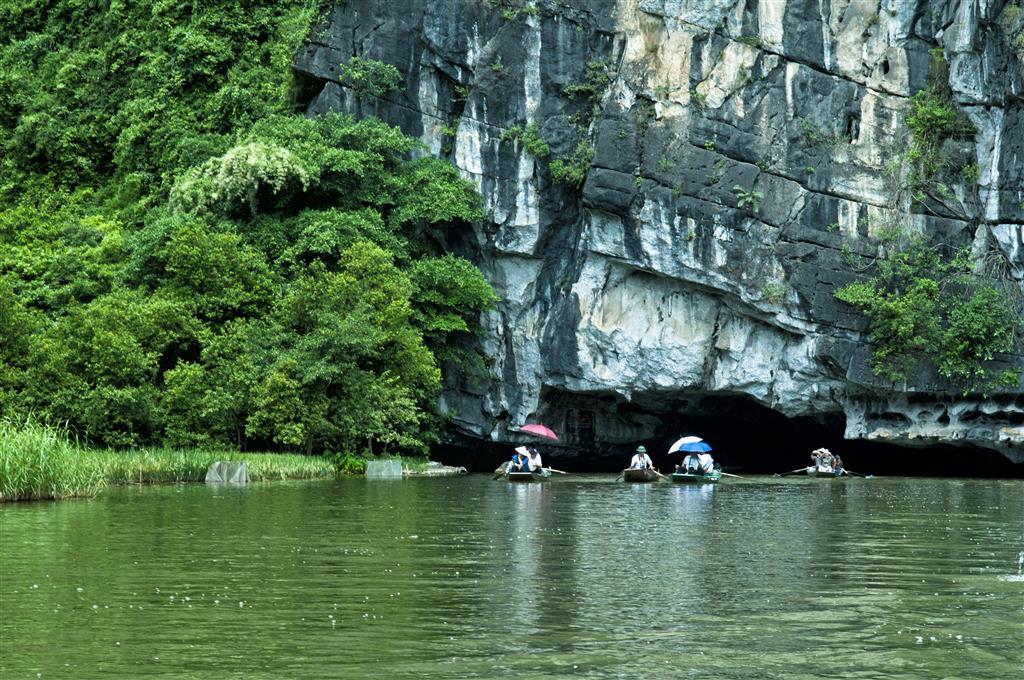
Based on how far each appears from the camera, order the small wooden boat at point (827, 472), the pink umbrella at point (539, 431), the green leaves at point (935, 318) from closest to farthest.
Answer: the green leaves at point (935, 318) < the small wooden boat at point (827, 472) < the pink umbrella at point (539, 431)

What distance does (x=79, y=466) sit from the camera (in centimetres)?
2347

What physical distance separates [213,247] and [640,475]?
45.2ft

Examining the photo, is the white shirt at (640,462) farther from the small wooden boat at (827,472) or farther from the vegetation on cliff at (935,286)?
the vegetation on cliff at (935,286)

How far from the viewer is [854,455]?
47.2 metres

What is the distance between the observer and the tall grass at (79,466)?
70.9ft

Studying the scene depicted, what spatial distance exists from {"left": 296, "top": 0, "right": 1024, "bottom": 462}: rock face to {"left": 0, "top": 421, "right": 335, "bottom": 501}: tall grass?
40.6 ft

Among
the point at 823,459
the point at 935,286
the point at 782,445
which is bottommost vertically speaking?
the point at 823,459

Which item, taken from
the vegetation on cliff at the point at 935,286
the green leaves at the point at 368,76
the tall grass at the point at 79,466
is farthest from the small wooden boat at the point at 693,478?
the green leaves at the point at 368,76

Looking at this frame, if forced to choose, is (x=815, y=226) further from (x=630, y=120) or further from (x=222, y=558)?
(x=222, y=558)

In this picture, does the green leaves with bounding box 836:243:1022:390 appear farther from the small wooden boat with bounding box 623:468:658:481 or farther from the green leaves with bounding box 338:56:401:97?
the green leaves with bounding box 338:56:401:97

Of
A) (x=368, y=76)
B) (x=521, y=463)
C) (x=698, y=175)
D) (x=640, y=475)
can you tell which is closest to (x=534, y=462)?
(x=521, y=463)

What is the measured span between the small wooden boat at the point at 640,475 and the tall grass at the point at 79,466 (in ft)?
29.2

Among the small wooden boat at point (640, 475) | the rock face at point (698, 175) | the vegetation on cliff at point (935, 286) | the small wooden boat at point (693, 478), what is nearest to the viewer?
the small wooden boat at point (693, 478)

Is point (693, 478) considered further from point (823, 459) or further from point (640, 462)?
point (823, 459)
